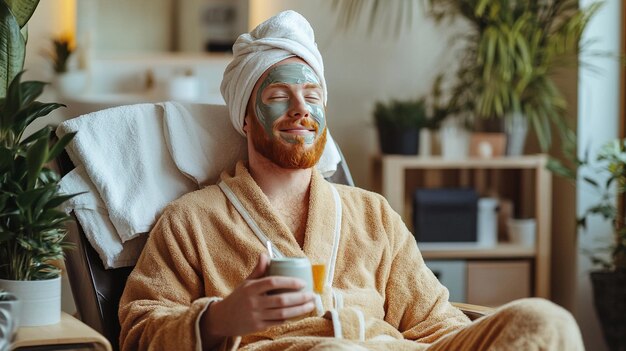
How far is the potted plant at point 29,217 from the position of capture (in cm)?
180

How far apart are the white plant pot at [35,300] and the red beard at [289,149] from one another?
0.56m

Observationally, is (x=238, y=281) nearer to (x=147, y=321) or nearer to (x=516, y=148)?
(x=147, y=321)

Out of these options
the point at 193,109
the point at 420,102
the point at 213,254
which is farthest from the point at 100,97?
the point at 213,254

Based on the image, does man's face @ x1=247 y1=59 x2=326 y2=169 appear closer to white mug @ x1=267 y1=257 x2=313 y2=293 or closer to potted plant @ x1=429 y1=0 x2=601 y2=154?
white mug @ x1=267 y1=257 x2=313 y2=293

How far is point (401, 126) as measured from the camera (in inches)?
154

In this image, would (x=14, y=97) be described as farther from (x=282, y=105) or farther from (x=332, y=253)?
(x=332, y=253)

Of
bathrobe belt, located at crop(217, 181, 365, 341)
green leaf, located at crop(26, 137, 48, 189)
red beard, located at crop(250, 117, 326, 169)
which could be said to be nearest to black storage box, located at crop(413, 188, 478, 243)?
bathrobe belt, located at crop(217, 181, 365, 341)

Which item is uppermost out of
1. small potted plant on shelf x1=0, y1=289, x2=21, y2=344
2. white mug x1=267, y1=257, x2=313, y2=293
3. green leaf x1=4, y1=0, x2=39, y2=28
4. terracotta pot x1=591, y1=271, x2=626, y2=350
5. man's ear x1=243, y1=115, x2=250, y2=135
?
green leaf x1=4, y1=0, x2=39, y2=28

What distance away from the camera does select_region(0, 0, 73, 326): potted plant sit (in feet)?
5.90

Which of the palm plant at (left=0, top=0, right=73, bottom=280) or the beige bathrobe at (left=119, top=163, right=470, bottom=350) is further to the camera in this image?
the beige bathrobe at (left=119, top=163, right=470, bottom=350)

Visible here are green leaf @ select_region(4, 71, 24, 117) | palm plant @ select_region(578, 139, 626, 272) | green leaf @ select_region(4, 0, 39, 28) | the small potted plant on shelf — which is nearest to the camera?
the small potted plant on shelf

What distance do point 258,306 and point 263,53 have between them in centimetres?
69

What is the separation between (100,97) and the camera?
441cm

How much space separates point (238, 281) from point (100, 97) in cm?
257
